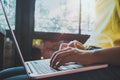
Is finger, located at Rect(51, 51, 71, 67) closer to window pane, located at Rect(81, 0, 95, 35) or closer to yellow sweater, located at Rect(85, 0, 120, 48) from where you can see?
yellow sweater, located at Rect(85, 0, 120, 48)

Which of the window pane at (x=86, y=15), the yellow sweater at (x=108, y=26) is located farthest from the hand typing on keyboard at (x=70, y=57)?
the window pane at (x=86, y=15)

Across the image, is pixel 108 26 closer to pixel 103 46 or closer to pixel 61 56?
pixel 103 46

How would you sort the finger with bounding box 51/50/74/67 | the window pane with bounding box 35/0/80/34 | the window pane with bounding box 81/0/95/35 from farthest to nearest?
the window pane with bounding box 81/0/95/35 → the window pane with bounding box 35/0/80/34 → the finger with bounding box 51/50/74/67

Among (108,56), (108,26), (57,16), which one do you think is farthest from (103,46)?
(57,16)

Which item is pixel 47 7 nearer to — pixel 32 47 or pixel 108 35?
pixel 32 47

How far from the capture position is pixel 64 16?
249 cm

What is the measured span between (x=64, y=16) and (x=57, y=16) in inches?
3.9

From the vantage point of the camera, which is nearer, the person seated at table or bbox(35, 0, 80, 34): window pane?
the person seated at table

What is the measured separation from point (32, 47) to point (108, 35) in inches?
64.2

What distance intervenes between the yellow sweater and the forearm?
18 centimetres

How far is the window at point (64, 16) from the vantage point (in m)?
2.43

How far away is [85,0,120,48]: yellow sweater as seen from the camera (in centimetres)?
79

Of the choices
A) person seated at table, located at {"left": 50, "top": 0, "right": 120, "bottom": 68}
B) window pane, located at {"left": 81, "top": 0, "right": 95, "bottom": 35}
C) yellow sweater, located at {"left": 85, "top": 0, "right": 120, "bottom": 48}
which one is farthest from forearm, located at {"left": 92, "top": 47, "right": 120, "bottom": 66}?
window pane, located at {"left": 81, "top": 0, "right": 95, "bottom": 35}

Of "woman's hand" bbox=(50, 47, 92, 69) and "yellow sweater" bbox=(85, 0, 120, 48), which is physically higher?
"yellow sweater" bbox=(85, 0, 120, 48)
